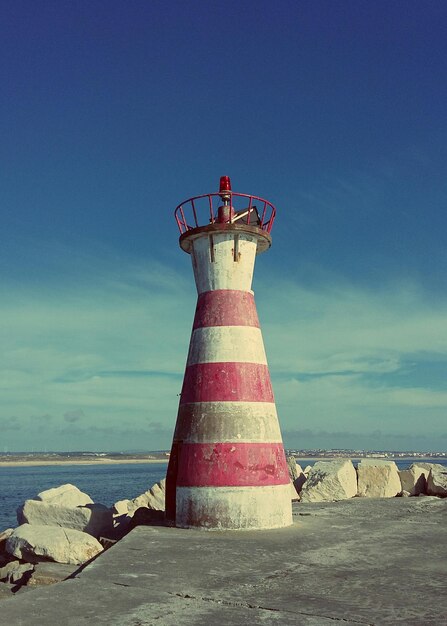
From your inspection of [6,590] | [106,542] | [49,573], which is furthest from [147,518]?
[6,590]

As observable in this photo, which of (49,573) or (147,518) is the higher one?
(147,518)

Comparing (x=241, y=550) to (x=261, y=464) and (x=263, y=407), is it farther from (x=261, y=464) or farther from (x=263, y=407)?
(x=263, y=407)

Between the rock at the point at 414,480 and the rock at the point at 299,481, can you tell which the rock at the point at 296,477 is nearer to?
the rock at the point at 299,481

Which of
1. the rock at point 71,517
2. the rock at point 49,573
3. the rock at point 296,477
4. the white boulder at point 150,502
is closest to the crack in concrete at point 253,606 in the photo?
the rock at point 49,573

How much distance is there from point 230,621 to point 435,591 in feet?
7.90

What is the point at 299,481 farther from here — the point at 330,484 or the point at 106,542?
the point at 106,542

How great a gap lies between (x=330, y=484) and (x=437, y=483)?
2.86 metres

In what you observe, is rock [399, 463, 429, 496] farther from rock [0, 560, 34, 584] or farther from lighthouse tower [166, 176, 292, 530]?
rock [0, 560, 34, 584]

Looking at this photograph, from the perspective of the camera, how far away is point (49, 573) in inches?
340

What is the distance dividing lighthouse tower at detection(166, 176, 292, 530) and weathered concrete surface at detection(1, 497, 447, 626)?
484 mm

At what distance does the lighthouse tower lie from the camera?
10102 millimetres

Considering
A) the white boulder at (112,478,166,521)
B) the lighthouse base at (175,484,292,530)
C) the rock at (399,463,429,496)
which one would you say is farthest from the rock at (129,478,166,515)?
the rock at (399,463,429,496)

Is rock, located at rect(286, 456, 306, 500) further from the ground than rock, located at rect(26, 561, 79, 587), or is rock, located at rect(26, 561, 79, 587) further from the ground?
rock, located at rect(286, 456, 306, 500)

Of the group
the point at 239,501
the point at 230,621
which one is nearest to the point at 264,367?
the point at 239,501
